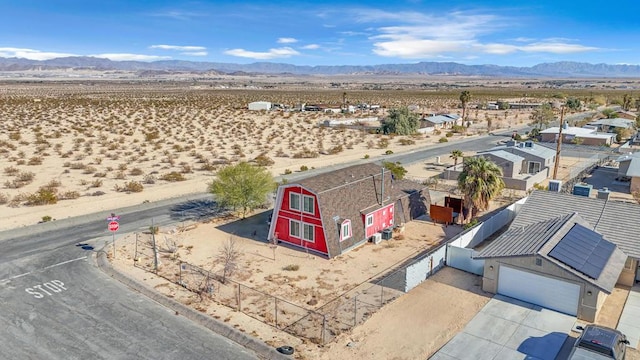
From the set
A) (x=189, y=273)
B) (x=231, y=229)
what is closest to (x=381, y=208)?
(x=231, y=229)

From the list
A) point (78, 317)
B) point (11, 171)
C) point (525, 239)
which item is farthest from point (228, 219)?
point (11, 171)

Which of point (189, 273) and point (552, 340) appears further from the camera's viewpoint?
point (189, 273)

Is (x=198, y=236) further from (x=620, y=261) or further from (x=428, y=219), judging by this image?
(x=620, y=261)

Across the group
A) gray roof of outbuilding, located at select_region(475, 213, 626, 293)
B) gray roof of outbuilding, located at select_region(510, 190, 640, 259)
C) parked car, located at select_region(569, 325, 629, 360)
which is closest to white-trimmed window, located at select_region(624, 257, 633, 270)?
gray roof of outbuilding, located at select_region(510, 190, 640, 259)

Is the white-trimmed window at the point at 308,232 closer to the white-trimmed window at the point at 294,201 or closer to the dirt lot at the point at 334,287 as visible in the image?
the dirt lot at the point at 334,287

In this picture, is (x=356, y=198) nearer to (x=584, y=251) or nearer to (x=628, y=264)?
(x=584, y=251)
